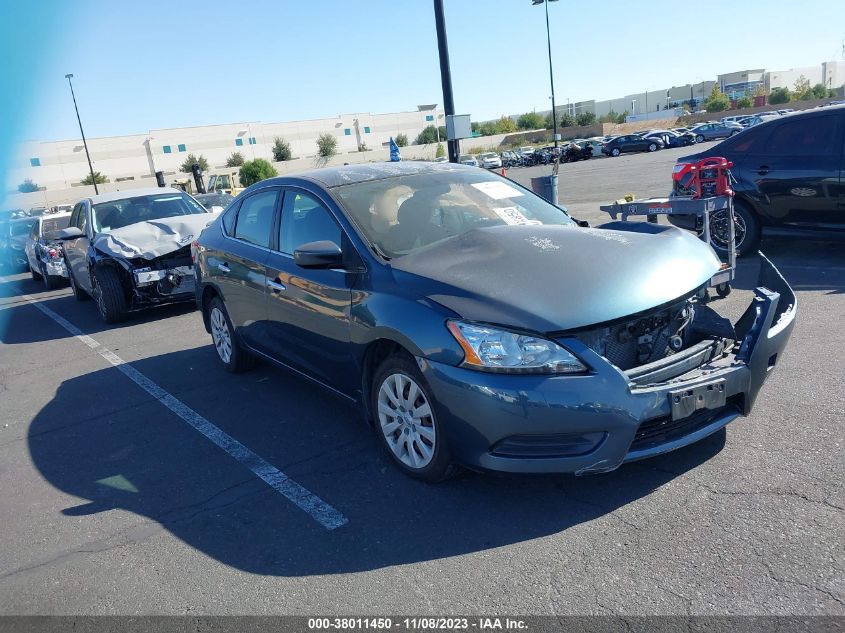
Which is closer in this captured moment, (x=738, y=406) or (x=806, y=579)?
(x=806, y=579)

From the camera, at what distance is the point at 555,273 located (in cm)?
347

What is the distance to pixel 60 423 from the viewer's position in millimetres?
5410

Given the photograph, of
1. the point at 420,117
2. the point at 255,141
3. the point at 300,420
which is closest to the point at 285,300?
the point at 300,420

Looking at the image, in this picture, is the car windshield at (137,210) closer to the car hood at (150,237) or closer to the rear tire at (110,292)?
the car hood at (150,237)

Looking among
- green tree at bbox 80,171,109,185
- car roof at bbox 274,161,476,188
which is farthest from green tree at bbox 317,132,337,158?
car roof at bbox 274,161,476,188

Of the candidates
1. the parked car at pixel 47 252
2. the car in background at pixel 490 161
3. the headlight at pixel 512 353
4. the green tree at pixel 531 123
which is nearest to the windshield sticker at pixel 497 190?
the headlight at pixel 512 353

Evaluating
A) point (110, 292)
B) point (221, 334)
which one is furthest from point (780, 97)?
point (221, 334)

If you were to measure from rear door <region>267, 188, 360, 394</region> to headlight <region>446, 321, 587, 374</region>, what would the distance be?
1.05 m

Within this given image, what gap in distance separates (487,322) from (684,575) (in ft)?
4.36

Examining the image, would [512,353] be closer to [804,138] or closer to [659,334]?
[659,334]

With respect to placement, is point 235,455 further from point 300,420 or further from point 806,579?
point 806,579

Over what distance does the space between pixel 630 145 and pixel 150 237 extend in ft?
149

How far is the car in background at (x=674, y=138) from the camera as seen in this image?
159 ft

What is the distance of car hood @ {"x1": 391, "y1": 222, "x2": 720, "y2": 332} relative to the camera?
10.5ft
